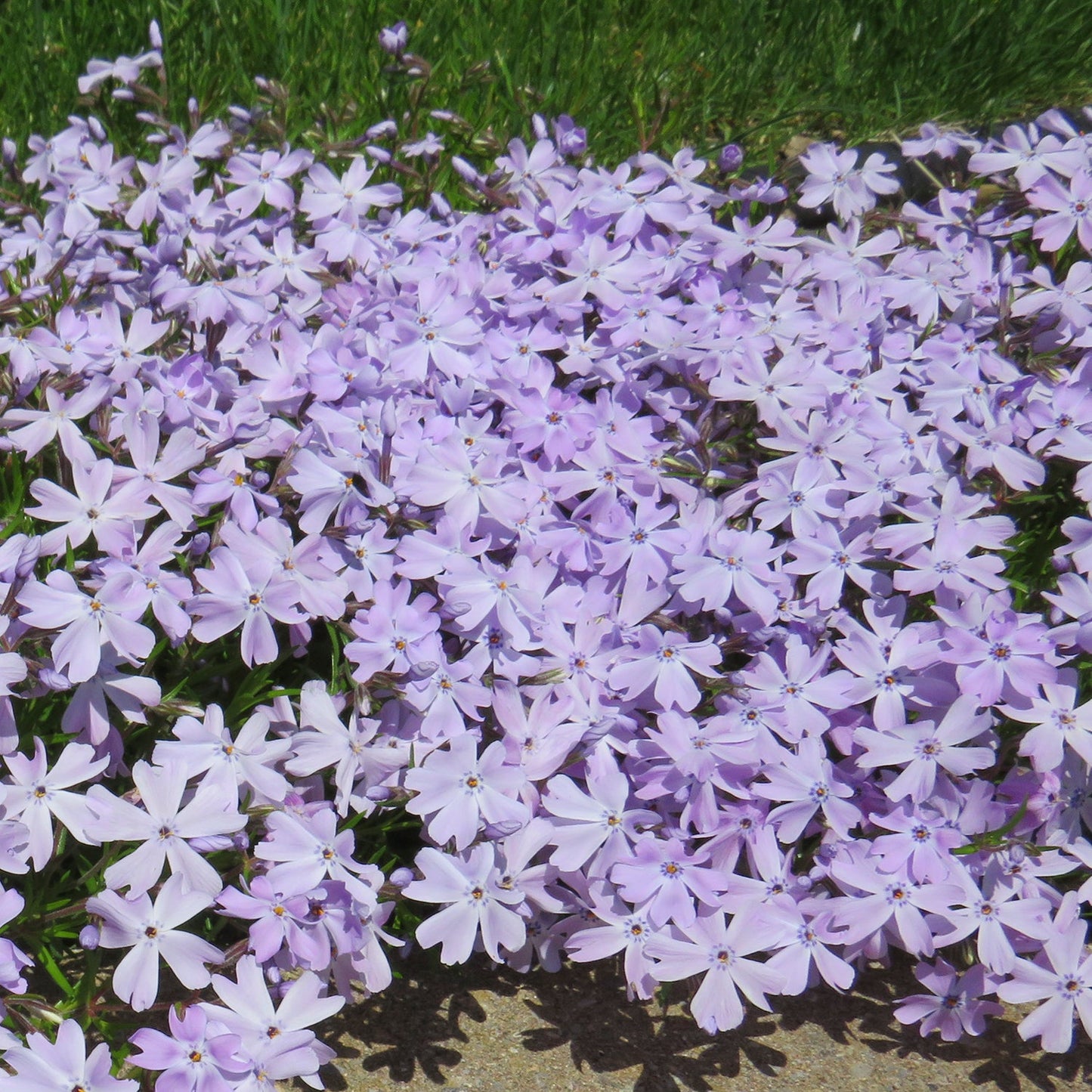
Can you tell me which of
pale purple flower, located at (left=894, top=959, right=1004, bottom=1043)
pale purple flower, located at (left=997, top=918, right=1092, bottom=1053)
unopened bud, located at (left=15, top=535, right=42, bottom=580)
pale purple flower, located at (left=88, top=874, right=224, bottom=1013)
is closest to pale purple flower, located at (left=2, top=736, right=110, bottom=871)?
pale purple flower, located at (left=88, top=874, right=224, bottom=1013)

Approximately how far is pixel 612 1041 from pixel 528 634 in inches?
28.8

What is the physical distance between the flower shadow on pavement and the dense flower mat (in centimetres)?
9

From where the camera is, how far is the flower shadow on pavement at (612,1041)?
6.87 ft

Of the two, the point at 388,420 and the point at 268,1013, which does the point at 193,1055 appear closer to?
the point at 268,1013

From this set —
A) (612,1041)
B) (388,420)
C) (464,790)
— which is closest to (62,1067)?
(464,790)

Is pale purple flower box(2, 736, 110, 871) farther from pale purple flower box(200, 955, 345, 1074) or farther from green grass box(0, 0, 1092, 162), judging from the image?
green grass box(0, 0, 1092, 162)

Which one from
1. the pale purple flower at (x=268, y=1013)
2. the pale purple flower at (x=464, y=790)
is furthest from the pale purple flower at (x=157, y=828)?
the pale purple flower at (x=464, y=790)

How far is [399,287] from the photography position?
271 centimetres

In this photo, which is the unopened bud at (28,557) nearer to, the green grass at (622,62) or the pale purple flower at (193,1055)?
the pale purple flower at (193,1055)

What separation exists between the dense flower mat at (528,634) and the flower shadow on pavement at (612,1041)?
89 millimetres

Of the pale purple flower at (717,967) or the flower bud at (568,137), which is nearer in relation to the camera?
the pale purple flower at (717,967)

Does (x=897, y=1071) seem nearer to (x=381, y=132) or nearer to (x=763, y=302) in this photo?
(x=763, y=302)

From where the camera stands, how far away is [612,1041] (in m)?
2.15

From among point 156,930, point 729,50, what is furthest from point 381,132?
point 156,930
